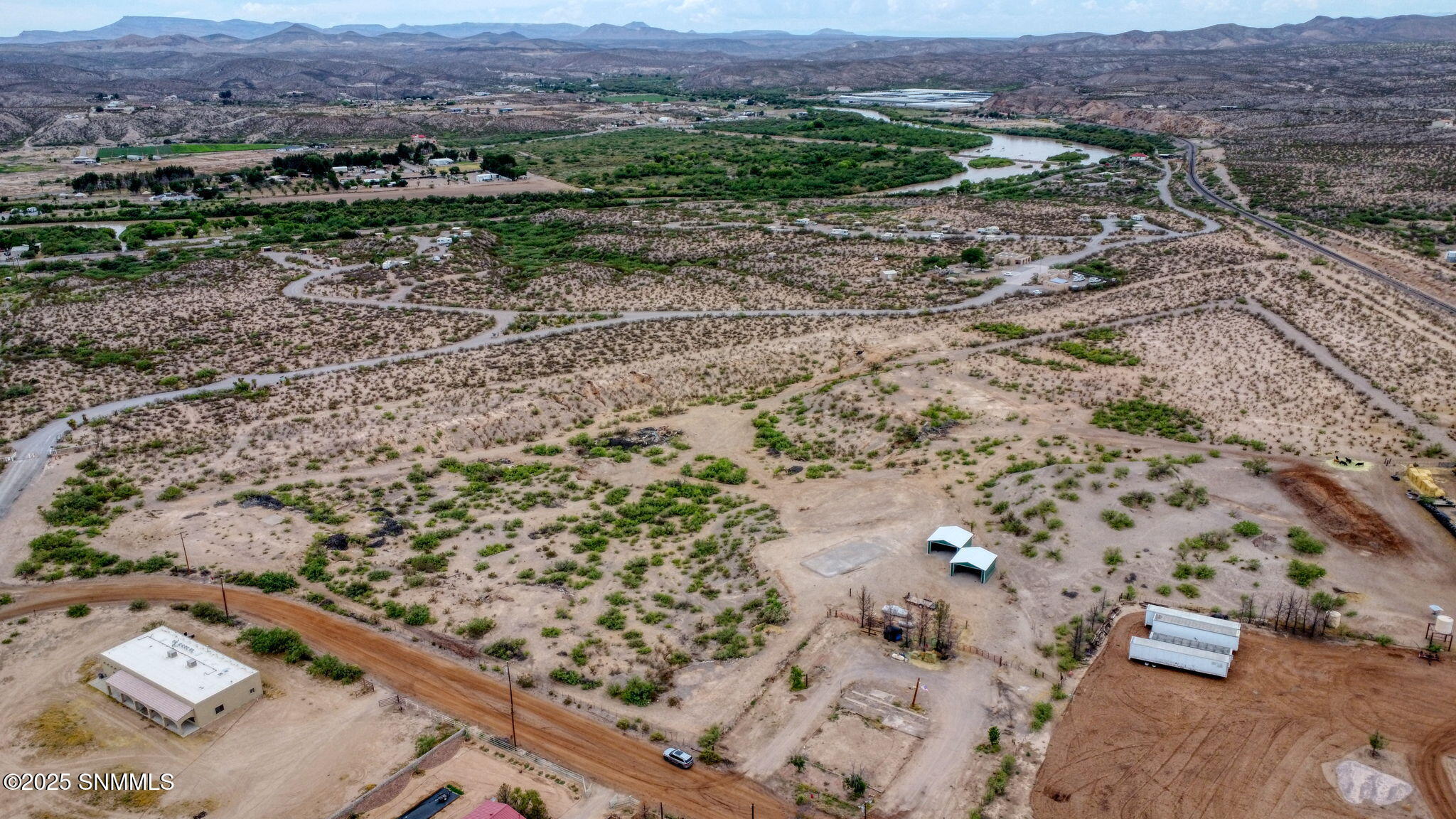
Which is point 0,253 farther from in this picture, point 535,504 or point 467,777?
point 467,777

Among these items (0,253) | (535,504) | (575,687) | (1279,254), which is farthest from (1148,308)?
(0,253)

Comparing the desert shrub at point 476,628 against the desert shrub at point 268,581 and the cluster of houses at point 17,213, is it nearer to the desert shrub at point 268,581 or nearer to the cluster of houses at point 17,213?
the desert shrub at point 268,581

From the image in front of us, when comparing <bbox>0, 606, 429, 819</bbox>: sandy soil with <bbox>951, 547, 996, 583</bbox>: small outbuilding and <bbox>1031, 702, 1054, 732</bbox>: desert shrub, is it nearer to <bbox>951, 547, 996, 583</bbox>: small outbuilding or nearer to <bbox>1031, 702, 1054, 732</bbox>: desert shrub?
<bbox>1031, 702, 1054, 732</bbox>: desert shrub

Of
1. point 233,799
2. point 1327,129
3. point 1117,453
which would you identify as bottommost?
point 233,799

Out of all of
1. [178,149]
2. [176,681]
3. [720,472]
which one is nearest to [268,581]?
[176,681]

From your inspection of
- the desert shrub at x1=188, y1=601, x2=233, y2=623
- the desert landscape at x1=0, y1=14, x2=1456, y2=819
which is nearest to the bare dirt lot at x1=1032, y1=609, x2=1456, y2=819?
the desert landscape at x1=0, y1=14, x2=1456, y2=819

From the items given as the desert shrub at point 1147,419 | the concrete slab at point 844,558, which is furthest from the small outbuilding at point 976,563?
the desert shrub at point 1147,419
